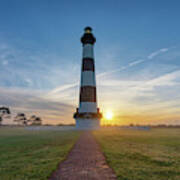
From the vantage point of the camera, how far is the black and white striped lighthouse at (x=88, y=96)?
34281 millimetres

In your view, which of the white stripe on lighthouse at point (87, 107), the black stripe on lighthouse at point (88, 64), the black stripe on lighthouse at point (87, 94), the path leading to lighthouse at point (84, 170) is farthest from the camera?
the black stripe on lighthouse at point (88, 64)

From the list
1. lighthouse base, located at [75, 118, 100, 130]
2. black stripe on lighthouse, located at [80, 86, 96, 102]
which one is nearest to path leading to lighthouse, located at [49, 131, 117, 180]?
lighthouse base, located at [75, 118, 100, 130]

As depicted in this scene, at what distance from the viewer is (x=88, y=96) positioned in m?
35.1

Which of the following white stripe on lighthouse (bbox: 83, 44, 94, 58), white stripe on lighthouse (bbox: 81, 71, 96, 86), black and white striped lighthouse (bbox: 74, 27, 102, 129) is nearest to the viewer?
black and white striped lighthouse (bbox: 74, 27, 102, 129)

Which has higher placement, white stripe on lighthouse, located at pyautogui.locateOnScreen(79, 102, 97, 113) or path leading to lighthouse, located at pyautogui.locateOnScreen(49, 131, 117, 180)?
white stripe on lighthouse, located at pyautogui.locateOnScreen(79, 102, 97, 113)

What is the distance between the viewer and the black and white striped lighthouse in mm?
34281

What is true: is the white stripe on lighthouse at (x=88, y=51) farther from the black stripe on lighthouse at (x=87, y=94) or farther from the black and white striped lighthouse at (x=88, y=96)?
the black stripe on lighthouse at (x=87, y=94)

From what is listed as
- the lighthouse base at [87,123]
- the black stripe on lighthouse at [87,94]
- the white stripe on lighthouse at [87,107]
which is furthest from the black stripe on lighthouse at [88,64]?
the lighthouse base at [87,123]

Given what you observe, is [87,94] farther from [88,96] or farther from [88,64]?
[88,64]

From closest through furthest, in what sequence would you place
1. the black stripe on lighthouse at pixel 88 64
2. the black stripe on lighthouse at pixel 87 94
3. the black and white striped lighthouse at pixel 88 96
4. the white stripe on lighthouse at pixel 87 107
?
the black and white striped lighthouse at pixel 88 96
the white stripe on lighthouse at pixel 87 107
the black stripe on lighthouse at pixel 87 94
the black stripe on lighthouse at pixel 88 64

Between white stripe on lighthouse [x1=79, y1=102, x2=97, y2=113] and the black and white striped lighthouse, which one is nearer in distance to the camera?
the black and white striped lighthouse

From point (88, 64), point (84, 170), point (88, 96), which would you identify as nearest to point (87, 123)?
point (88, 96)

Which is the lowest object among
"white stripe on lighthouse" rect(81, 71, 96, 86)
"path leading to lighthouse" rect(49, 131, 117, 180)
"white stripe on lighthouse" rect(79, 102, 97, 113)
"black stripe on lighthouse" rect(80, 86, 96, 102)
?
"path leading to lighthouse" rect(49, 131, 117, 180)

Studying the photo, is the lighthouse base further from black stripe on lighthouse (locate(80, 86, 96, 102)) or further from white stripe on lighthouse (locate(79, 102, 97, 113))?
black stripe on lighthouse (locate(80, 86, 96, 102))
